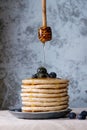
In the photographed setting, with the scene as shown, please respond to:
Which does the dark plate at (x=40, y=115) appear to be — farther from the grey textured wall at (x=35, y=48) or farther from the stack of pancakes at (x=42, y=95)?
the grey textured wall at (x=35, y=48)

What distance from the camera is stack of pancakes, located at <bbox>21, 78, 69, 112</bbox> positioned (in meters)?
1.14

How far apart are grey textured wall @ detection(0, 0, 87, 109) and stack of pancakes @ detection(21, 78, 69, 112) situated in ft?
1.63

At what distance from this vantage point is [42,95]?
114 cm

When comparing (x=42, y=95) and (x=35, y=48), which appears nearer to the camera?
(x=42, y=95)

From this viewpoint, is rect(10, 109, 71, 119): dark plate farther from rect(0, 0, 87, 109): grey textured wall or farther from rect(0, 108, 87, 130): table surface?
rect(0, 0, 87, 109): grey textured wall

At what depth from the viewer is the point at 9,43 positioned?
1.65 metres

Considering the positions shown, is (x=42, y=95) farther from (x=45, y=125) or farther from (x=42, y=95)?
(x=45, y=125)

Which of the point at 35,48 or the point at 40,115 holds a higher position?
the point at 35,48

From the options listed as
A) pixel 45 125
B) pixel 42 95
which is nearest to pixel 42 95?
pixel 42 95

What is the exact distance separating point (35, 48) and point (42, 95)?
56 cm

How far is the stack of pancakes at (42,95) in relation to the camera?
1.14 metres

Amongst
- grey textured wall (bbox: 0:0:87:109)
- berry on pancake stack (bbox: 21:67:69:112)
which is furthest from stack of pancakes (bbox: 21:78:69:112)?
grey textured wall (bbox: 0:0:87:109)

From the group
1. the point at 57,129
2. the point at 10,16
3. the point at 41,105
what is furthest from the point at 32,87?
the point at 10,16

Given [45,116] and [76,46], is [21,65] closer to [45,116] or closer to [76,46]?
[76,46]
